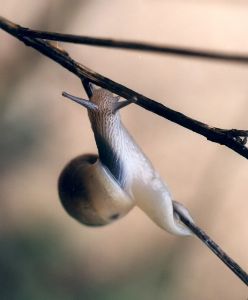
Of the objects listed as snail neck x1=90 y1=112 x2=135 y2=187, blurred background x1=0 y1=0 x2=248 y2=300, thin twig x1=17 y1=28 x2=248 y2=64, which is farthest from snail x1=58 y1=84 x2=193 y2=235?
blurred background x1=0 y1=0 x2=248 y2=300

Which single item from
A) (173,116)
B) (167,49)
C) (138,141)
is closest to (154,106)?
(173,116)

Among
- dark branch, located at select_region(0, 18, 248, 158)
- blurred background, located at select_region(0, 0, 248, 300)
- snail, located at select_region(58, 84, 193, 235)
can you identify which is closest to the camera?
dark branch, located at select_region(0, 18, 248, 158)

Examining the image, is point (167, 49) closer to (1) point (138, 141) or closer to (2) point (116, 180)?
(2) point (116, 180)

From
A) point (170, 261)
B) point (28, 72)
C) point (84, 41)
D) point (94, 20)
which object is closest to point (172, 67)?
point (94, 20)

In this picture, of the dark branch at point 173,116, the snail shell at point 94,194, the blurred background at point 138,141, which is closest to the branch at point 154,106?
the dark branch at point 173,116

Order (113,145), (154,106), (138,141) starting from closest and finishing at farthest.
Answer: (154,106) → (113,145) → (138,141)

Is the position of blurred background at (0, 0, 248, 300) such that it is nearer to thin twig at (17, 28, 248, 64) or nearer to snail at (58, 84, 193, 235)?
snail at (58, 84, 193, 235)
